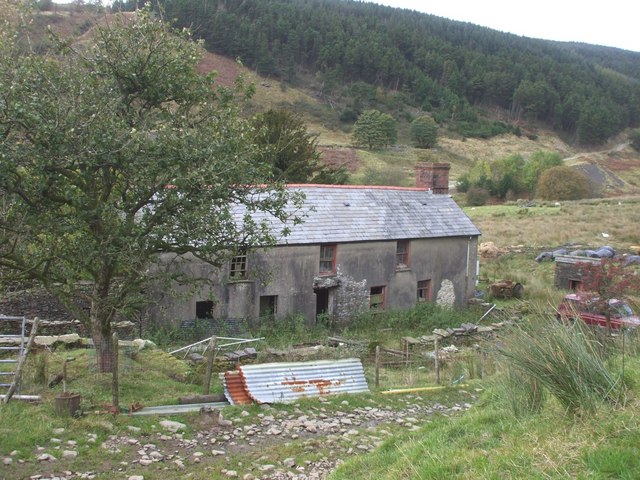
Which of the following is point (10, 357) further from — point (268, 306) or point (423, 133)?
point (423, 133)

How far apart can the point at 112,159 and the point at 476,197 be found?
58.9m

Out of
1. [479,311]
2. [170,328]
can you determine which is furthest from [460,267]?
[170,328]

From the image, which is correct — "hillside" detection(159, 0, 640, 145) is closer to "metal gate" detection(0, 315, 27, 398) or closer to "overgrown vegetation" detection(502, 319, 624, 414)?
"metal gate" detection(0, 315, 27, 398)

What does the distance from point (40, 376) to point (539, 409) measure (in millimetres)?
9903

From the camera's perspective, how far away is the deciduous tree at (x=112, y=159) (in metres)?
12.0

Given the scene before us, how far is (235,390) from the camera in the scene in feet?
42.1

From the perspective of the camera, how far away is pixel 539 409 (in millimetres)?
7594

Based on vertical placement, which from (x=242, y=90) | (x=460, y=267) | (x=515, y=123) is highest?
(x=515, y=123)

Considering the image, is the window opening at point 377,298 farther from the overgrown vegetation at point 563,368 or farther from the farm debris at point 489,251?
the overgrown vegetation at point 563,368

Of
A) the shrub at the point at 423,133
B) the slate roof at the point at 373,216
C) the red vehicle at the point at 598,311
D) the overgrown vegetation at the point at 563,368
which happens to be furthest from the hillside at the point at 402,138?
the overgrown vegetation at the point at 563,368

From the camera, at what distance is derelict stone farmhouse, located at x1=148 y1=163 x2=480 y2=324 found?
22703 mm

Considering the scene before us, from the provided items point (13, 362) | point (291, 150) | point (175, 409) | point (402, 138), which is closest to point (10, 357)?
point (13, 362)

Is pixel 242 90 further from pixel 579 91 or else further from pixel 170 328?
pixel 579 91

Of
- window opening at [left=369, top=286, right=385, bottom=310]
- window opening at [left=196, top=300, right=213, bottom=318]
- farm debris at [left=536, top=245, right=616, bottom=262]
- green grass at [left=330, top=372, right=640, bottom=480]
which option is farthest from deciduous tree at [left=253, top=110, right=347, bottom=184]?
green grass at [left=330, top=372, right=640, bottom=480]
